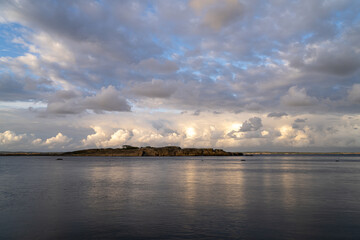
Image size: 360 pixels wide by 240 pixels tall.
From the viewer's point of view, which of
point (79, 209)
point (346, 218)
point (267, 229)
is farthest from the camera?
point (79, 209)

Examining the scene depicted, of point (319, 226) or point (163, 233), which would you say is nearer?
point (163, 233)

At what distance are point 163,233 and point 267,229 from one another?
6.49 metres

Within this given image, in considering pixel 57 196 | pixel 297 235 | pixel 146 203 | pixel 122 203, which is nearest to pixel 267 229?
pixel 297 235

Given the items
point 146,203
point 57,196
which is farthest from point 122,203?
point 57,196

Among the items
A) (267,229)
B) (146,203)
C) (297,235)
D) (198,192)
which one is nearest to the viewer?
(297,235)

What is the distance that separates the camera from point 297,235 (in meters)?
16.0

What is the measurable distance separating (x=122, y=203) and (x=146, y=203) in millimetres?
2221

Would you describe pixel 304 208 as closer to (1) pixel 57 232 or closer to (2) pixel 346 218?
(2) pixel 346 218

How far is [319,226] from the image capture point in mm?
17828

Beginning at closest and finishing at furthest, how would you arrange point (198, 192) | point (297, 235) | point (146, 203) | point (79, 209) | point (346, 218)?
point (297, 235) < point (346, 218) < point (79, 209) < point (146, 203) < point (198, 192)

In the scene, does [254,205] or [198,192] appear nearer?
[254,205]

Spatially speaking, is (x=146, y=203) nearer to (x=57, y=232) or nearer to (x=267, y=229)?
(x=57, y=232)

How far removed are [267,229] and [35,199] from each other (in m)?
22.8

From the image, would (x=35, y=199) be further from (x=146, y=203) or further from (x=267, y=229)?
(x=267, y=229)
